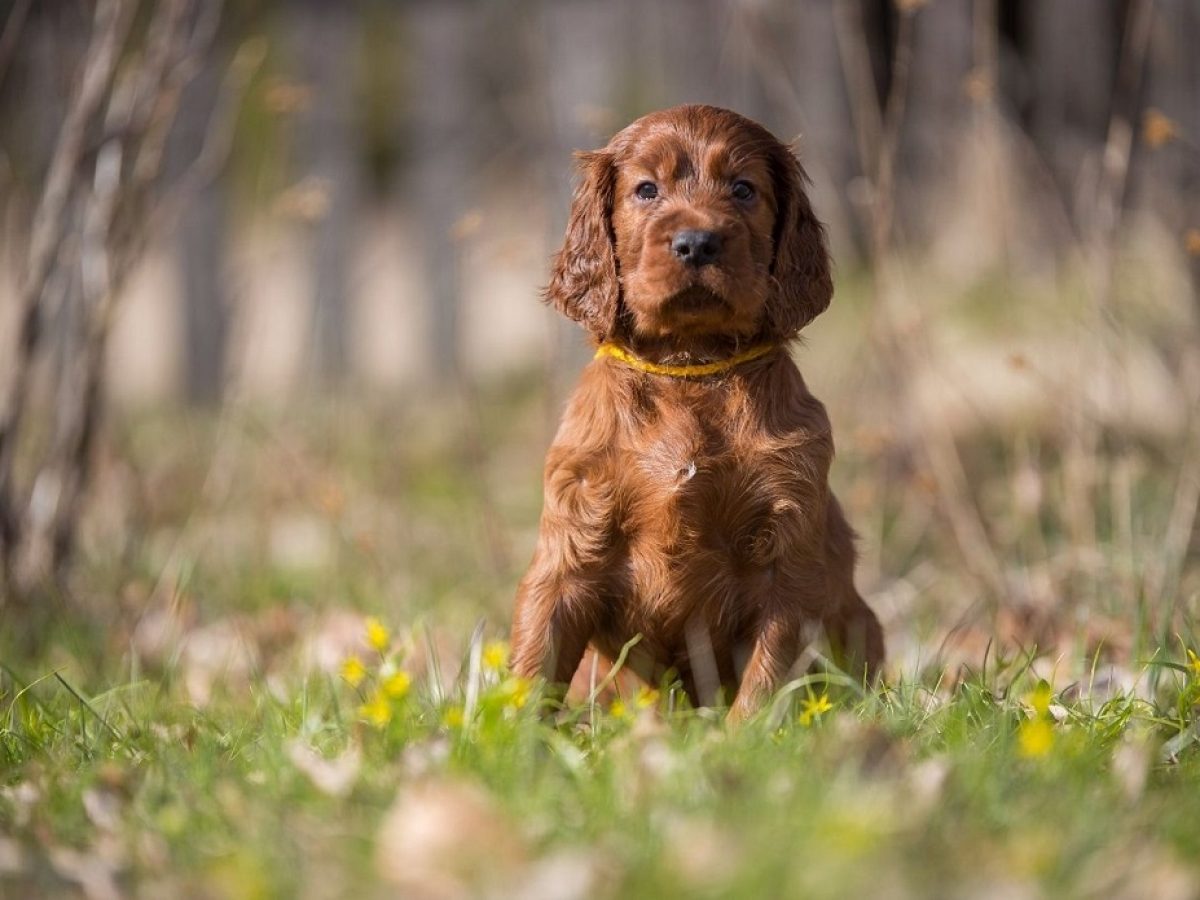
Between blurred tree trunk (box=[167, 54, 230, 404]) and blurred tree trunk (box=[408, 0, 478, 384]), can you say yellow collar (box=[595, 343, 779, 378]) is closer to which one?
blurred tree trunk (box=[408, 0, 478, 384])

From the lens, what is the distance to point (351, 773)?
7.56ft

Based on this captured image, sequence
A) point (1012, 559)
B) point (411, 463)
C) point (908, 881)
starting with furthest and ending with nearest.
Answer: point (411, 463), point (1012, 559), point (908, 881)

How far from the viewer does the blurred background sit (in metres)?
4.24

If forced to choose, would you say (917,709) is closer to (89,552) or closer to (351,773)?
(351,773)

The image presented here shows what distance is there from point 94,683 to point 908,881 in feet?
8.13

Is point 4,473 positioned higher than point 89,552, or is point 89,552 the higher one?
point 4,473

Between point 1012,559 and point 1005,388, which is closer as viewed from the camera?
point 1012,559

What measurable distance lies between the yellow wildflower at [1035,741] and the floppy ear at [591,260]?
3.70 ft

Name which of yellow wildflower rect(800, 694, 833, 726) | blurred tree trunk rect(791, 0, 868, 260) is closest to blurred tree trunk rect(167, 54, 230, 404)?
blurred tree trunk rect(791, 0, 868, 260)

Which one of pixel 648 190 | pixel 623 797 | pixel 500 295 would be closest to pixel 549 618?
pixel 623 797

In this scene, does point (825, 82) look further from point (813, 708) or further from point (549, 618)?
Answer: point (813, 708)

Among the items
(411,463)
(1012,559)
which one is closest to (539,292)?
(1012,559)

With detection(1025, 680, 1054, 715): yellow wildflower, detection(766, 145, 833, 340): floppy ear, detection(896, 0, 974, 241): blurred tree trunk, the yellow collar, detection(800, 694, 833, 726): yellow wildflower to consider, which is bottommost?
detection(800, 694, 833, 726): yellow wildflower

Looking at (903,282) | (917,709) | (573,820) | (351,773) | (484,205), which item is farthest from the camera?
(484,205)
